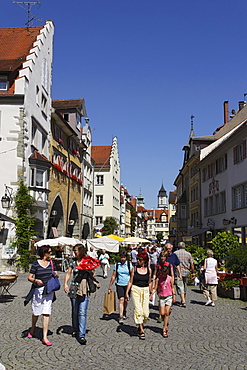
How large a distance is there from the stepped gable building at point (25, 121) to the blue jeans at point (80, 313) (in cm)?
1489

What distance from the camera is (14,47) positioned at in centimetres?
2992

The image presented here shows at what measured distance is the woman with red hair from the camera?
8.44 metres

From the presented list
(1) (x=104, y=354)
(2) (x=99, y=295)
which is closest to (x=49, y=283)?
(1) (x=104, y=354)

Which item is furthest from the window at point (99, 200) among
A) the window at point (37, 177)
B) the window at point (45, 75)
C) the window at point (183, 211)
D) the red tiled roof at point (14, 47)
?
the window at point (37, 177)

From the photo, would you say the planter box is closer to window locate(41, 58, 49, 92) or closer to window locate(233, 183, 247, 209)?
window locate(233, 183, 247, 209)

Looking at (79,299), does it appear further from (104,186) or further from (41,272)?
(104,186)

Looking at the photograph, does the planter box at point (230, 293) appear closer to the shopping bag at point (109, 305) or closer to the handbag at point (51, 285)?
the shopping bag at point (109, 305)

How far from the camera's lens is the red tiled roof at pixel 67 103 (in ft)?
135

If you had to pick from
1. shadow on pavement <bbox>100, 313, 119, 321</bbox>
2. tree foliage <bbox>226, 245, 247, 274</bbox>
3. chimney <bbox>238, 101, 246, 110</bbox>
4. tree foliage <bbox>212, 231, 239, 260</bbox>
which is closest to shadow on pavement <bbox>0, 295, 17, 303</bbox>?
shadow on pavement <bbox>100, 313, 119, 321</bbox>

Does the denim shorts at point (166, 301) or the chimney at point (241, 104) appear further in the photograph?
the chimney at point (241, 104)

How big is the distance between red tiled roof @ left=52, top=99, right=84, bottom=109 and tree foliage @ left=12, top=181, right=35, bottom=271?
728 inches

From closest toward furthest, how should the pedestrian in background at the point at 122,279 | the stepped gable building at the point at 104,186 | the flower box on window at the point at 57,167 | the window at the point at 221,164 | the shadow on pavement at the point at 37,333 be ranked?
the shadow on pavement at the point at 37,333 < the pedestrian in background at the point at 122,279 < the window at the point at 221,164 < the flower box on window at the point at 57,167 < the stepped gable building at the point at 104,186

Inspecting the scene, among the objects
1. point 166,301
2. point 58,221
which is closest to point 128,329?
point 166,301


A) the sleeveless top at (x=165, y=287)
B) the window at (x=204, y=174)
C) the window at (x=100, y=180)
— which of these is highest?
the window at (x=100, y=180)
